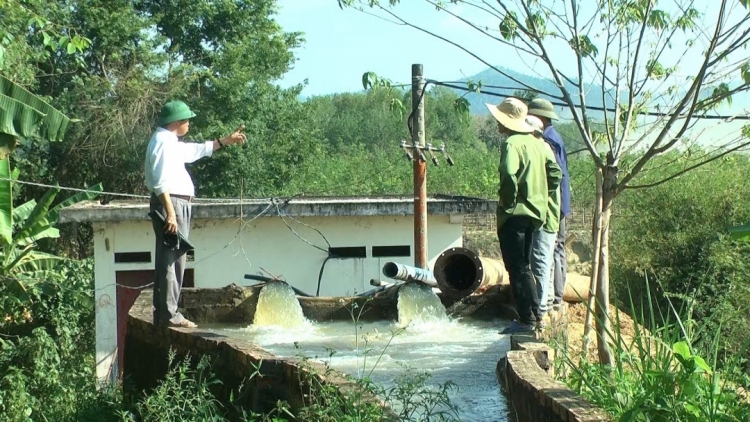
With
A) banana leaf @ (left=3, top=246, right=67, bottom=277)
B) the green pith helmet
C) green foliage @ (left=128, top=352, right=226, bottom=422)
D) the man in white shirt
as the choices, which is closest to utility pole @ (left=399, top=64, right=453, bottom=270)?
the man in white shirt

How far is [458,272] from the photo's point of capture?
10750 mm

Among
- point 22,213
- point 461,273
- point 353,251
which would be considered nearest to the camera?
point 461,273

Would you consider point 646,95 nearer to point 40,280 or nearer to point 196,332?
point 196,332

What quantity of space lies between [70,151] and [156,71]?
3.05 meters

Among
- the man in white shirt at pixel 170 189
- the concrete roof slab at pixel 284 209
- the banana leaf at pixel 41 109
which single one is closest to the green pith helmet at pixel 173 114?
the man in white shirt at pixel 170 189

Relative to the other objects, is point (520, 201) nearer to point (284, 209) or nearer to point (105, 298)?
point (284, 209)

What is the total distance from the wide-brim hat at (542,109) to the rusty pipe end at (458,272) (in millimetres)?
2420

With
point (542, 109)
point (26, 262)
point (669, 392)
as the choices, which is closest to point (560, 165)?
point (542, 109)

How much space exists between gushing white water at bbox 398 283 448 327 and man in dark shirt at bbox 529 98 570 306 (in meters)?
1.53

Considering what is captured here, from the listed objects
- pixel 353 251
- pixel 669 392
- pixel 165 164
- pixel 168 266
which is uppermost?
pixel 165 164

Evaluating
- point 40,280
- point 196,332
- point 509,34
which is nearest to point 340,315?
point 196,332

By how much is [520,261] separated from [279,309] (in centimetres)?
361

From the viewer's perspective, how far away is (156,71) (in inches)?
1004

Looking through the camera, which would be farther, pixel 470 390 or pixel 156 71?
pixel 156 71
